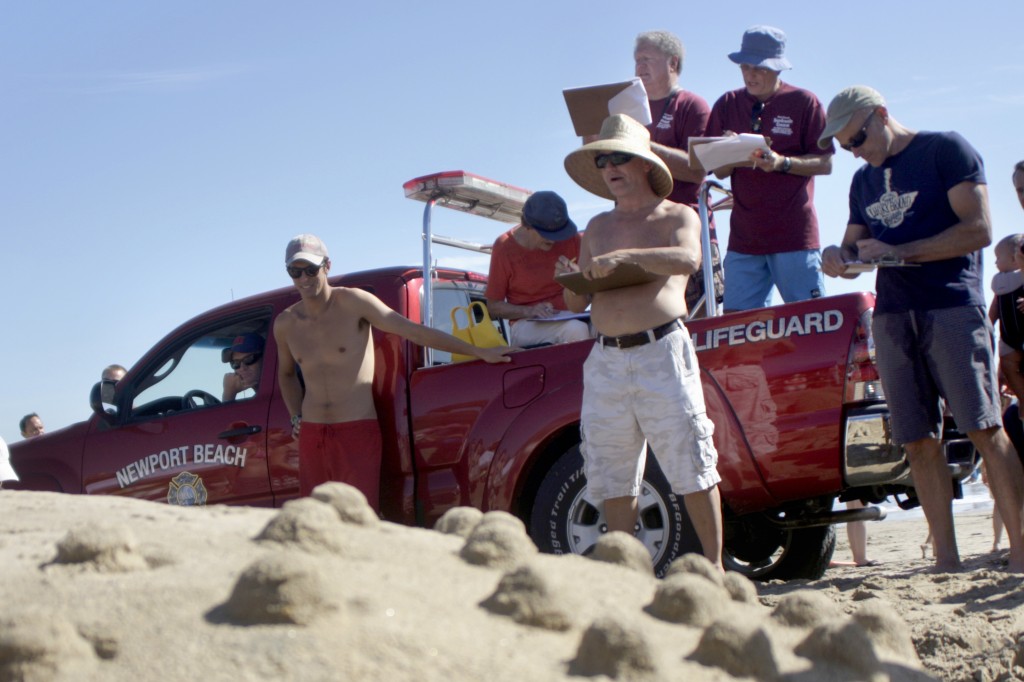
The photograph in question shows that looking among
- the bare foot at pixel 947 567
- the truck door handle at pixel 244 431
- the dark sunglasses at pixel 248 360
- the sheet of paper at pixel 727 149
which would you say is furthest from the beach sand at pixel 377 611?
the dark sunglasses at pixel 248 360

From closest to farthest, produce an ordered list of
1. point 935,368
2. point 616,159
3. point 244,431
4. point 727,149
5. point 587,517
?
point 935,368 → point 616,159 → point 587,517 → point 727,149 → point 244,431

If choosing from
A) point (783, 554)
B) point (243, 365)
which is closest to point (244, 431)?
point (243, 365)

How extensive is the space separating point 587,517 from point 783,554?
1.49 m

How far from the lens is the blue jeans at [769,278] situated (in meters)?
5.66

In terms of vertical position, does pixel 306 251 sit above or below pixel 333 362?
above

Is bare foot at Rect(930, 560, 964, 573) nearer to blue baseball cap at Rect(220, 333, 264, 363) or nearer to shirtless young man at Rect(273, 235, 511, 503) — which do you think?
shirtless young man at Rect(273, 235, 511, 503)

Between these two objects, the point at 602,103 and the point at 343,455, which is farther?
the point at 602,103

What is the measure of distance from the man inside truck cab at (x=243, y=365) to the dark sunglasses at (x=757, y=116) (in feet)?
9.63

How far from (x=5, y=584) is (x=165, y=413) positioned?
182 inches

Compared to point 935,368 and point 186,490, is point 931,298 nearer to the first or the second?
point 935,368

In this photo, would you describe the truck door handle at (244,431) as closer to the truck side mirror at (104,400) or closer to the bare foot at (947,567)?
the truck side mirror at (104,400)

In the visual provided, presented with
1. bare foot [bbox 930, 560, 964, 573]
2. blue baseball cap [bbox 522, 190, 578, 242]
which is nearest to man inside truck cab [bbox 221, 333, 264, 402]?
blue baseball cap [bbox 522, 190, 578, 242]

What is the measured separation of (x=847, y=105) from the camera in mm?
5016

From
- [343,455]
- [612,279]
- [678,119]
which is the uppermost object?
[678,119]
